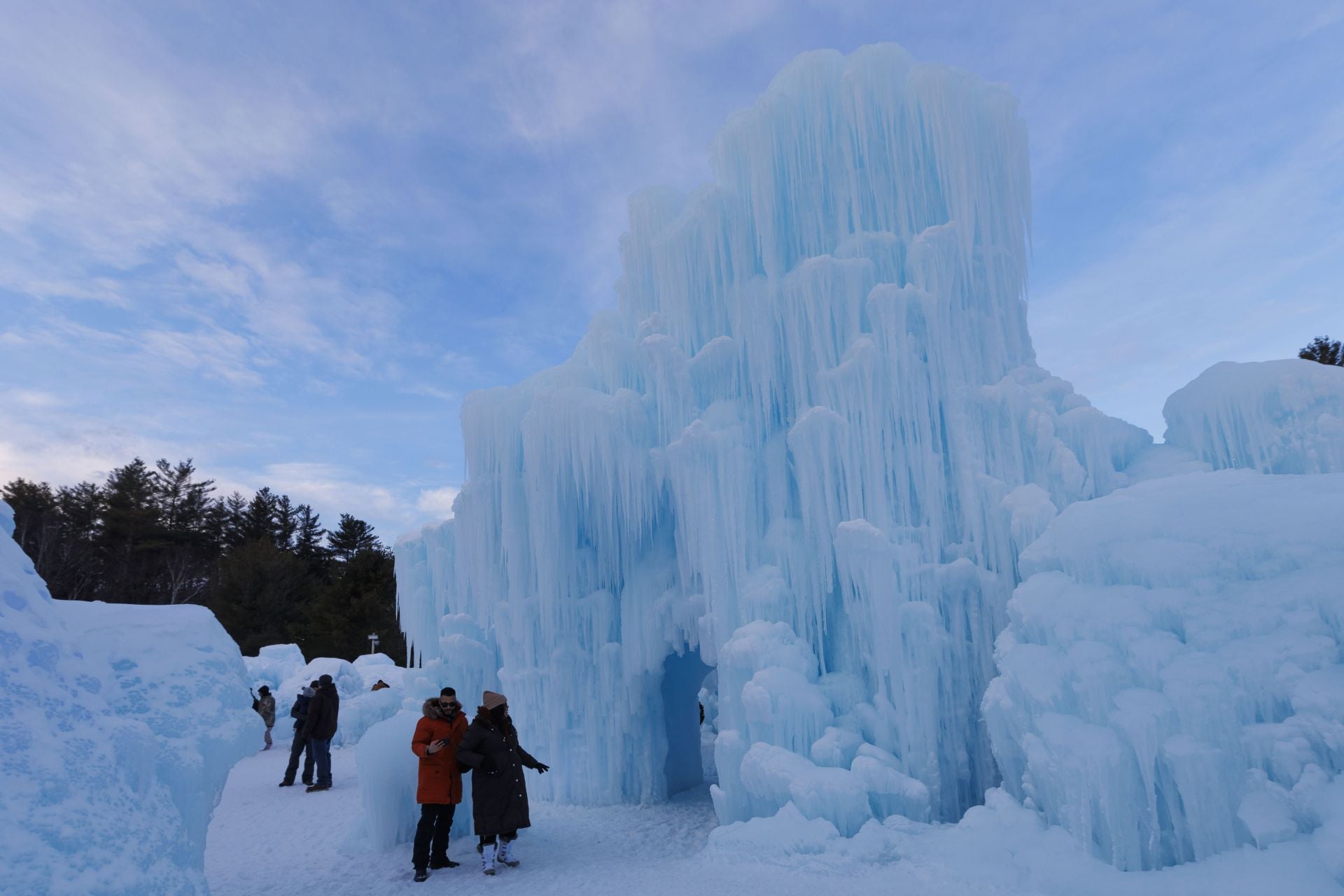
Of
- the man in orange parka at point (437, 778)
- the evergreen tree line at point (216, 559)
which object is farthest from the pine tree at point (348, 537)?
the man in orange parka at point (437, 778)

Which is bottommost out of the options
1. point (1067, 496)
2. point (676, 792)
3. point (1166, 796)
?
point (676, 792)

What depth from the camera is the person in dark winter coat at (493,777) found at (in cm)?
666

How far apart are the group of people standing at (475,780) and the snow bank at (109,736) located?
1963mm

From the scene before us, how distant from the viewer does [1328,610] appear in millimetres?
5332

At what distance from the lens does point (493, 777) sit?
21.9 feet

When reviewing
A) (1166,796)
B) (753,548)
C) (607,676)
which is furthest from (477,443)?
(1166,796)

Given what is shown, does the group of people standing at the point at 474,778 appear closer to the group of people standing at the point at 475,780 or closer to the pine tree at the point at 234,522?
the group of people standing at the point at 475,780

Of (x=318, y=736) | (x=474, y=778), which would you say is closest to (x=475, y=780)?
(x=474, y=778)

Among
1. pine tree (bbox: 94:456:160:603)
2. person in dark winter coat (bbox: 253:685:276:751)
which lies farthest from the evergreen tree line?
person in dark winter coat (bbox: 253:685:276:751)

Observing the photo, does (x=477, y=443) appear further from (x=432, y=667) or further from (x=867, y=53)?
(x=867, y=53)

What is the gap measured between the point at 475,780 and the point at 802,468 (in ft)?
17.8

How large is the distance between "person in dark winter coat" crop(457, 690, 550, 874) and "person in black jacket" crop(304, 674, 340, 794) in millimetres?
5570

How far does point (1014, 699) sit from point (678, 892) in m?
3.46

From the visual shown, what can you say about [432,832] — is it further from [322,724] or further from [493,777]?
[322,724]
